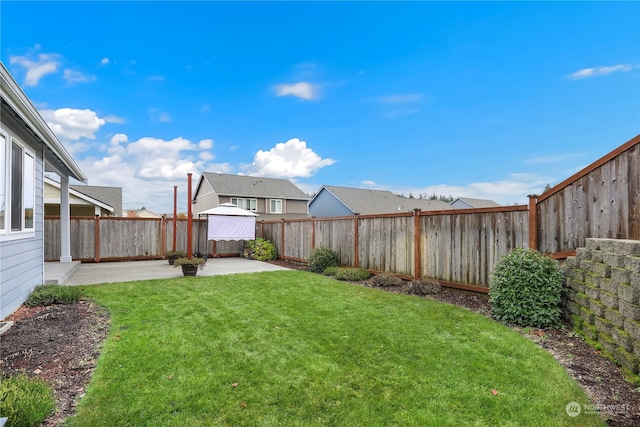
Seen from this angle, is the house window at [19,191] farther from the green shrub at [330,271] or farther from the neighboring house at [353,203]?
the neighboring house at [353,203]

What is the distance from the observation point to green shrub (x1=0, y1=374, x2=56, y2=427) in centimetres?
200

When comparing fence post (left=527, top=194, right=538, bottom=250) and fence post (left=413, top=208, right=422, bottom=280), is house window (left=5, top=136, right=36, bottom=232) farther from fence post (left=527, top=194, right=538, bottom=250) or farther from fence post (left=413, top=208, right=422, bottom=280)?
fence post (left=527, top=194, right=538, bottom=250)

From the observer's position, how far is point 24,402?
2098 millimetres

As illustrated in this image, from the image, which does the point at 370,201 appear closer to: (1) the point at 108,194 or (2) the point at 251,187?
(2) the point at 251,187

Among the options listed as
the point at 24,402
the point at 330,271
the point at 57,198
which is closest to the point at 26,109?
the point at 24,402

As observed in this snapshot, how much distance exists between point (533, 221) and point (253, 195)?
22.5 meters

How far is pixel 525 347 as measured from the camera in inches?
139

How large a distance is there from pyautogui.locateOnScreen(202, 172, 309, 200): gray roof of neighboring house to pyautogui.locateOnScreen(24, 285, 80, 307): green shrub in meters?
18.9

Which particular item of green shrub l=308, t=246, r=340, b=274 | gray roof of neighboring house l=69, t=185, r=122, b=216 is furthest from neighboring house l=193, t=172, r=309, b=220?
green shrub l=308, t=246, r=340, b=274

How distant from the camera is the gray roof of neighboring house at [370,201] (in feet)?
89.4

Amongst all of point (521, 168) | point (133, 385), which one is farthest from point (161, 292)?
point (521, 168)

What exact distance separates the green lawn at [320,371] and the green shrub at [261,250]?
759 centimetres

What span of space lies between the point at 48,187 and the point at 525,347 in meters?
19.5

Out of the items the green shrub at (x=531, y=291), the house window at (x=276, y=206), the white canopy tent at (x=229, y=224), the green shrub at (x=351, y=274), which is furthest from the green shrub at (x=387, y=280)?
the house window at (x=276, y=206)
